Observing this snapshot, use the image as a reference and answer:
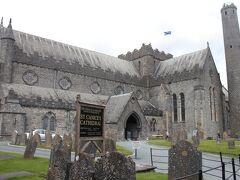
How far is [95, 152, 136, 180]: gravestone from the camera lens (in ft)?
17.4

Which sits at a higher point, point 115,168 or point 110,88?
point 110,88

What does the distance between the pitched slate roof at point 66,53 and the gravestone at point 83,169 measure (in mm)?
28068

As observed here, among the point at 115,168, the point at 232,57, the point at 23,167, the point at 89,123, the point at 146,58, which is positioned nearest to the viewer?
the point at 115,168

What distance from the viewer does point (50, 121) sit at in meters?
28.0

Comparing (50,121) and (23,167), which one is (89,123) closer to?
(23,167)

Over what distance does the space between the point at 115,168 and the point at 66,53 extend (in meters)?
32.1

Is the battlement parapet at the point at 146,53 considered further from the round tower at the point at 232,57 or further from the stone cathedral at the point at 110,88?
the round tower at the point at 232,57

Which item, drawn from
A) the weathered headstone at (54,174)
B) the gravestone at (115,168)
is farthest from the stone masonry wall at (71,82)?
the gravestone at (115,168)

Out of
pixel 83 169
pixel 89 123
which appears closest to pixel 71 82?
pixel 89 123

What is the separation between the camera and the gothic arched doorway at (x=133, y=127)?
32.7 m

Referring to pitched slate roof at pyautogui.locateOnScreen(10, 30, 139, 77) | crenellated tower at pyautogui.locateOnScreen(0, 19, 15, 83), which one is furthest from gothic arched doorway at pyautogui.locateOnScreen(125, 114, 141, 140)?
crenellated tower at pyautogui.locateOnScreen(0, 19, 15, 83)

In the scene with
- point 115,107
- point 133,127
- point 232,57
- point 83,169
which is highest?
point 232,57

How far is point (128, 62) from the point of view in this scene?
155 feet

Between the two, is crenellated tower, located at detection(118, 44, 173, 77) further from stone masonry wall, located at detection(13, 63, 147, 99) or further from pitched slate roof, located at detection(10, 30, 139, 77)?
stone masonry wall, located at detection(13, 63, 147, 99)
